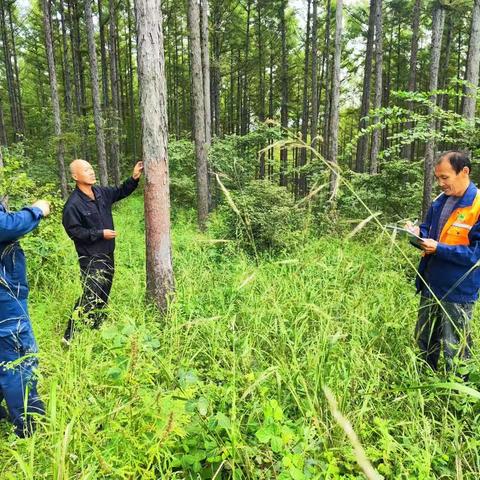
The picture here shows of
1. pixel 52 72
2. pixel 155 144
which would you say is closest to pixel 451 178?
pixel 155 144

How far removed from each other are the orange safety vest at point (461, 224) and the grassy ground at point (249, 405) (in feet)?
2.54

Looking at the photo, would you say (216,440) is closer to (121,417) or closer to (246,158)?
(121,417)

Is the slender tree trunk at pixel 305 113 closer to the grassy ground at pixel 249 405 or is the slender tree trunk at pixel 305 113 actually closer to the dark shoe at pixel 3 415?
the grassy ground at pixel 249 405

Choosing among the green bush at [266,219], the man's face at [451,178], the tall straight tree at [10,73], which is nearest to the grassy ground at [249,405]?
the man's face at [451,178]

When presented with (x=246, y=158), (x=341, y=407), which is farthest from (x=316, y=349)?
(x=246, y=158)

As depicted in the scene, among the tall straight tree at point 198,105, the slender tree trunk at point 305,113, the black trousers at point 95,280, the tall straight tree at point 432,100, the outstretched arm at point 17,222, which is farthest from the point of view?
the slender tree trunk at point 305,113

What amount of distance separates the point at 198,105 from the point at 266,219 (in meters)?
4.69

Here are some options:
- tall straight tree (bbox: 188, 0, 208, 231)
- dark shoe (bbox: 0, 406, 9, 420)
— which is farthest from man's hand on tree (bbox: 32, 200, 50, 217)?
tall straight tree (bbox: 188, 0, 208, 231)

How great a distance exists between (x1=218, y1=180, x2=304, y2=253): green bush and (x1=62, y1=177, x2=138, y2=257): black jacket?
2717 millimetres

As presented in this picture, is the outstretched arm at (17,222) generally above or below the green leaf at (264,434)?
above

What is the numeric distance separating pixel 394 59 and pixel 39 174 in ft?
75.2

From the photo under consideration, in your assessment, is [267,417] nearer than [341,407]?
Yes

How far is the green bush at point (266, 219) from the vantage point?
6.77 metres

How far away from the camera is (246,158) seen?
13.0 meters
